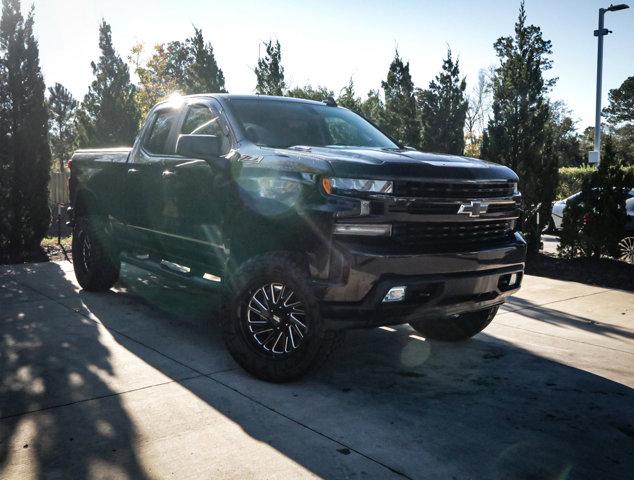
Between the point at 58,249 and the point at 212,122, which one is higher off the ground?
the point at 212,122

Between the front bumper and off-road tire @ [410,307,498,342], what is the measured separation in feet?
3.59

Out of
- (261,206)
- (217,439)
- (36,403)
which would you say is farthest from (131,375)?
(261,206)

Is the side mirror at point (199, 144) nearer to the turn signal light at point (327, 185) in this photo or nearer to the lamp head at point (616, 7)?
the turn signal light at point (327, 185)

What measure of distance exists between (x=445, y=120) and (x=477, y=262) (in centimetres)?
907

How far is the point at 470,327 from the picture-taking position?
5.23 meters

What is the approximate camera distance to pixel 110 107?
1499cm

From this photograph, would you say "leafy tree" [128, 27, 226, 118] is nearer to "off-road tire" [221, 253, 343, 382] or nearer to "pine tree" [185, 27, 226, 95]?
"pine tree" [185, 27, 226, 95]

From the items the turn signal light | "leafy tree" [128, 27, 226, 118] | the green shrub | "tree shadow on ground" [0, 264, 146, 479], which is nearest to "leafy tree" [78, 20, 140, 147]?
"leafy tree" [128, 27, 226, 118]

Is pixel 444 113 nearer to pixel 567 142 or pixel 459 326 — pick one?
pixel 459 326

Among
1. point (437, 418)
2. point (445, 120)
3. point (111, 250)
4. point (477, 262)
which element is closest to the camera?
point (437, 418)

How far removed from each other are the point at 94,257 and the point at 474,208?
14.9 ft

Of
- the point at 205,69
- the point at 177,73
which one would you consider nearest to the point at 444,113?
the point at 205,69

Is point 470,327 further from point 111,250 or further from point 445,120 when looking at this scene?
point 445,120

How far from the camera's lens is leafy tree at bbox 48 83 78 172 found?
54125 mm
